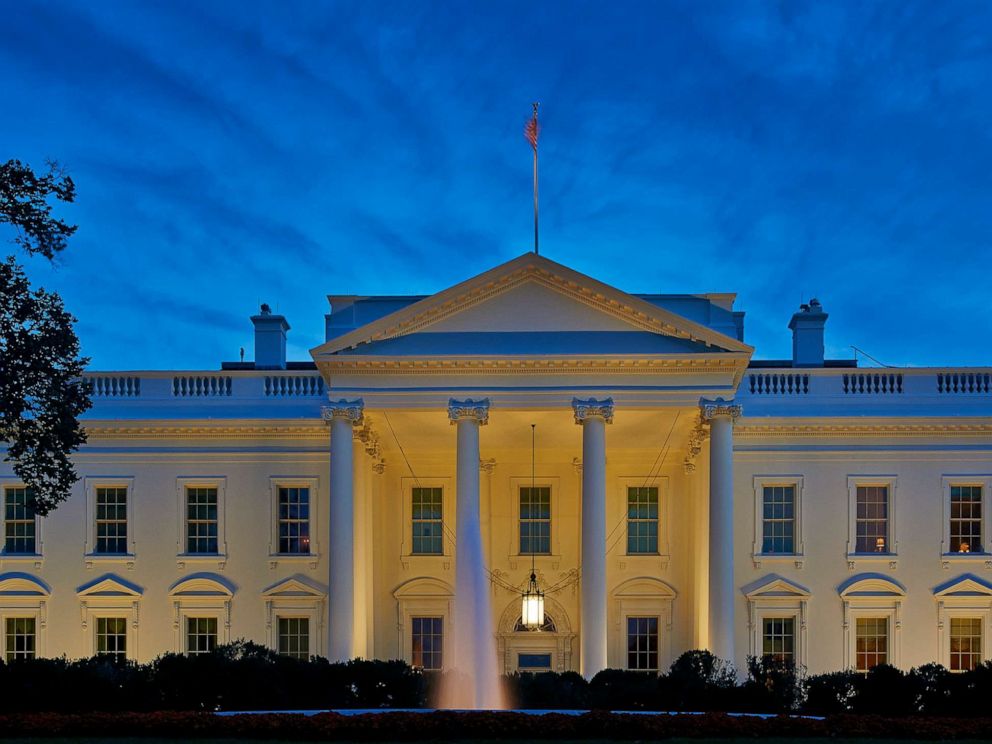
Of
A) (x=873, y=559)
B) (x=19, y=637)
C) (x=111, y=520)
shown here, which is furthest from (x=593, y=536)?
(x=19, y=637)

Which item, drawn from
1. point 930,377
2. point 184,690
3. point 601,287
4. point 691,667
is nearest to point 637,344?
point 601,287

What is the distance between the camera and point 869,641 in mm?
27500

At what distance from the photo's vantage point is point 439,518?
2927 cm

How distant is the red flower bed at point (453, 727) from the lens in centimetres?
1552

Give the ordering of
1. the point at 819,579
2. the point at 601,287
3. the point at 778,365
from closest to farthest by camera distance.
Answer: the point at 601,287 → the point at 819,579 → the point at 778,365

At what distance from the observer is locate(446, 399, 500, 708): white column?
20922 mm

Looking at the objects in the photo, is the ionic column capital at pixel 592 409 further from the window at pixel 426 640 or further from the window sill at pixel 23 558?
the window sill at pixel 23 558

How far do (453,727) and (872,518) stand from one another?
16.3 m

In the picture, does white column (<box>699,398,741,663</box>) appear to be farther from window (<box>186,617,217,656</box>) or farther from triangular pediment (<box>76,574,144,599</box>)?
triangular pediment (<box>76,574,144,599</box>)

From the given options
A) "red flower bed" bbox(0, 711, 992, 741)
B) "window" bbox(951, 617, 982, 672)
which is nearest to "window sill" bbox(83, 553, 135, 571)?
"red flower bed" bbox(0, 711, 992, 741)

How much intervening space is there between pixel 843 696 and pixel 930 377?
12.2 meters

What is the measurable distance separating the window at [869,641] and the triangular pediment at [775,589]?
174cm

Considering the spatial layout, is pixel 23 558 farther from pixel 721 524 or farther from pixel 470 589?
pixel 721 524

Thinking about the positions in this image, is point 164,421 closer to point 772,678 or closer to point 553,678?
point 553,678
